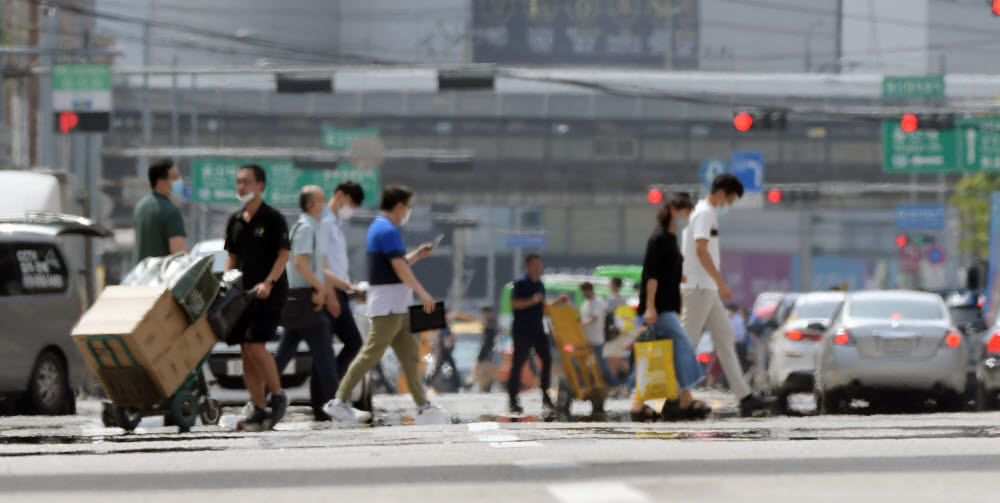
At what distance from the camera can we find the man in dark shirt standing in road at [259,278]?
12.2 m

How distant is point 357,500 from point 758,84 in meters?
68.4

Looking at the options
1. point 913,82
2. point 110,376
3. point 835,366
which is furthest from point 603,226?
point 110,376

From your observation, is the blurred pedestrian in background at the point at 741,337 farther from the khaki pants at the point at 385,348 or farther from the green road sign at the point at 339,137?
the green road sign at the point at 339,137

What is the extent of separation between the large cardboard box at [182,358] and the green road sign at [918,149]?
36.4 meters

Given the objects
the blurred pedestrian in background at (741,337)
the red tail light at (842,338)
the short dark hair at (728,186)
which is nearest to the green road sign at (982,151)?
the blurred pedestrian in background at (741,337)

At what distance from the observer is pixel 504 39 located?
5059 inches

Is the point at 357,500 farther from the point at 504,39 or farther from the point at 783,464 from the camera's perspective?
the point at 504,39

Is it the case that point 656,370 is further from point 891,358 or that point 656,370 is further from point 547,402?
point 891,358

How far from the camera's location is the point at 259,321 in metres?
12.2

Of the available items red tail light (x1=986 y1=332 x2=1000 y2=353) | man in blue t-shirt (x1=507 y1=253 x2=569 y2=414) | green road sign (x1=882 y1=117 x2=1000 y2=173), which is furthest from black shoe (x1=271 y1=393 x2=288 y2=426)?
green road sign (x1=882 y1=117 x2=1000 y2=173)

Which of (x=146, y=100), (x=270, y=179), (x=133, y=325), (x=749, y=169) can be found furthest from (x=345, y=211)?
(x=270, y=179)

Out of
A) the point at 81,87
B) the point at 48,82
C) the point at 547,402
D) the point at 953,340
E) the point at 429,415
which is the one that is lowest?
the point at 547,402

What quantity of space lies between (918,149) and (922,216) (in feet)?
47.8

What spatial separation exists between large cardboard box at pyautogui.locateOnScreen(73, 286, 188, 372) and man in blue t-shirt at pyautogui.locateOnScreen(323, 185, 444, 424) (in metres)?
1.94
